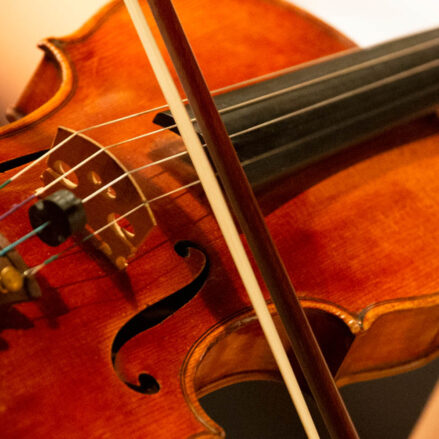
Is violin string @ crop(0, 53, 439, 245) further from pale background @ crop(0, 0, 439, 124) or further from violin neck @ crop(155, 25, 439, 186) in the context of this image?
pale background @ crop(0, 0, 439, 124)

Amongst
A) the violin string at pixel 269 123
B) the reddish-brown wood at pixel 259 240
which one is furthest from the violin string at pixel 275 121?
the reddish-brown wood at pixel 259 240

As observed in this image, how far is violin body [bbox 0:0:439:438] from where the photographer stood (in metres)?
0.49

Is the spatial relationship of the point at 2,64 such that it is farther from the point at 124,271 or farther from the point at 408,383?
the point at 408,383

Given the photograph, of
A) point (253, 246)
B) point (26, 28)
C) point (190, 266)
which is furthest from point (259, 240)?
point (26, 28)

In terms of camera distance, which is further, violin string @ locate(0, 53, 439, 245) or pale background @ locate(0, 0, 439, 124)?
pale background @ locate(0, 0, 439, 124)

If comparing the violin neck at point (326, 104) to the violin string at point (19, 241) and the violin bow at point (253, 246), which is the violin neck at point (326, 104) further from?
the violin string at point (19, 241)

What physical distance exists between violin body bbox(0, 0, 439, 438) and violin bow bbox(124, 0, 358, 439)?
9 centimetres

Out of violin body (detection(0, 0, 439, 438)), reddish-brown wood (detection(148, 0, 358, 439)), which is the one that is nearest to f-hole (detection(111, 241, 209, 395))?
violin body (detection(0, 0, 439, 438))

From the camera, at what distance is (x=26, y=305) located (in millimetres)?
499

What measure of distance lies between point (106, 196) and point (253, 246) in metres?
0.18

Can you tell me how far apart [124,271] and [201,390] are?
24cm

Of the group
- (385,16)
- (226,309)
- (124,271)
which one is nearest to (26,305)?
(124,271)

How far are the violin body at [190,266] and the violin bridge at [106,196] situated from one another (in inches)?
1.1

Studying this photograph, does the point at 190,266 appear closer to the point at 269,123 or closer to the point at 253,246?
the point at 253,246
